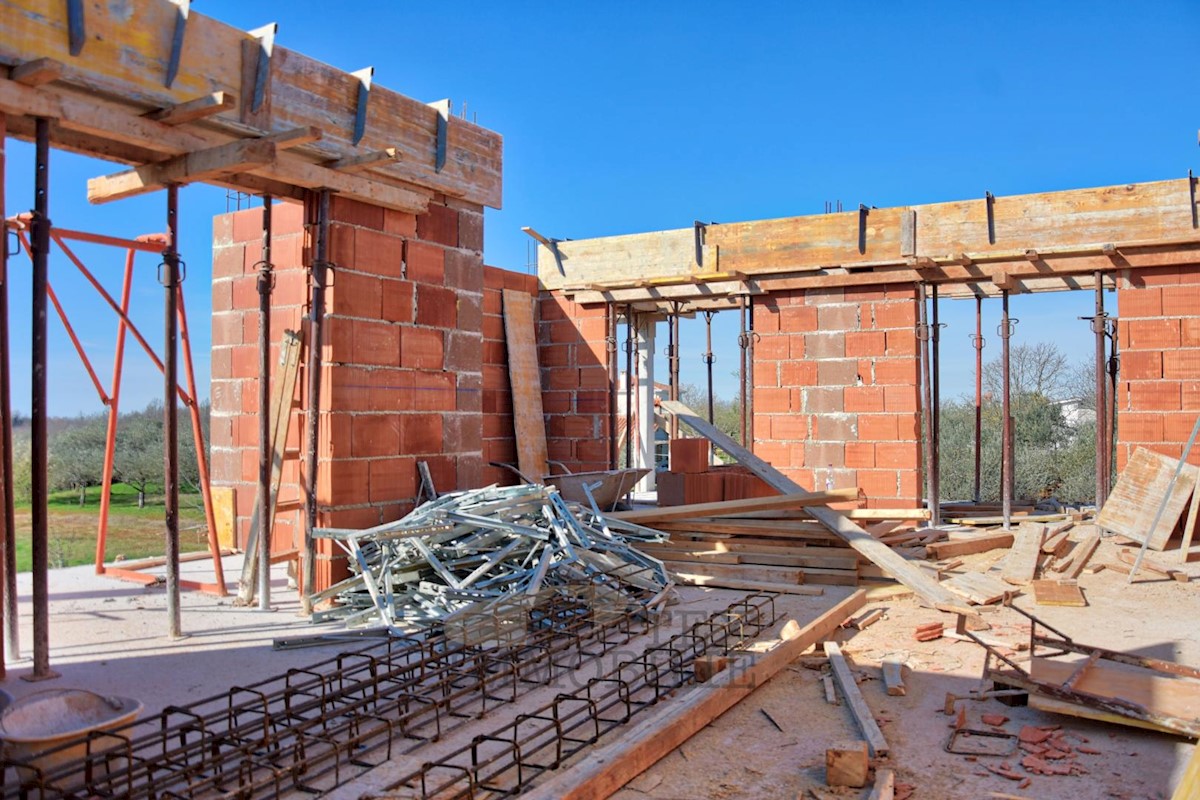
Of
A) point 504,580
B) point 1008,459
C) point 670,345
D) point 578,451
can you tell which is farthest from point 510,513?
point 670,345

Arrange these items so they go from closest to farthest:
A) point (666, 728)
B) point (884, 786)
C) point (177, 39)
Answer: point (884, 786) → point (666, 728) → point (177, 39)

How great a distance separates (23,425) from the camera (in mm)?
6730

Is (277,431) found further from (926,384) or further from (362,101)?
(926,384)

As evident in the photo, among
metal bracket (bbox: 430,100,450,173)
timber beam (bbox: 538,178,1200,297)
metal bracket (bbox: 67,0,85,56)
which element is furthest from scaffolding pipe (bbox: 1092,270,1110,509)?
metal bracket (bbox: 67,0,85,56)

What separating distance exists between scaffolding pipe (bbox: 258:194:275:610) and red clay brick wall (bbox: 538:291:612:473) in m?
5.93

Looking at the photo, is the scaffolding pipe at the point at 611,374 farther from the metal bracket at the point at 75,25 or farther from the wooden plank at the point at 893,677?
the metal bracket at the point at 75,25

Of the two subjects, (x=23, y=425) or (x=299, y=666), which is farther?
(x=23, y=425)

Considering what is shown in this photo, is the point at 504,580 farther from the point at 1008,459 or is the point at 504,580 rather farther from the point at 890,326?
the point at 1008,459

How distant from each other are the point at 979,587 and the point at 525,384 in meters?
6.66

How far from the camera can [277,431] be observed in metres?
7.69

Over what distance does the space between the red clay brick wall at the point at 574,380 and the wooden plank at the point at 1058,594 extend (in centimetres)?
613

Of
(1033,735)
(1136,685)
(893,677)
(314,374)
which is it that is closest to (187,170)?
(314,374)

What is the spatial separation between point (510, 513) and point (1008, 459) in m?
6.57

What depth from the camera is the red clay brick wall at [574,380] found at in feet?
42.2
